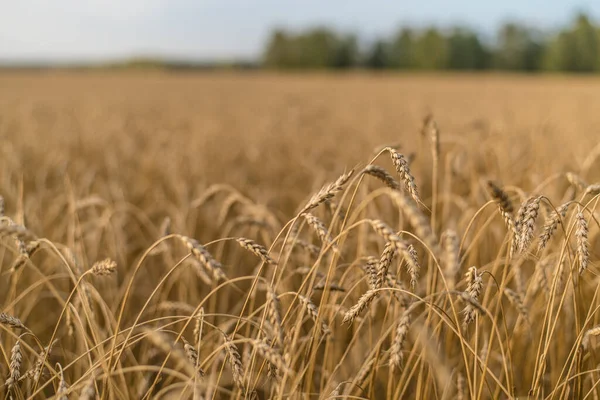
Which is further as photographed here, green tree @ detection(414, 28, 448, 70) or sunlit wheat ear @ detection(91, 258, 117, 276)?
green tree @ detection(414, 28, 448, 70)

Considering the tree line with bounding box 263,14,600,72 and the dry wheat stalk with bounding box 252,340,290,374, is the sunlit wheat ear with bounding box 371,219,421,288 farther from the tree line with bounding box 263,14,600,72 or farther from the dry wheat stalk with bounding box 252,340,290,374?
the tree line with bounding box 263,14,600,72

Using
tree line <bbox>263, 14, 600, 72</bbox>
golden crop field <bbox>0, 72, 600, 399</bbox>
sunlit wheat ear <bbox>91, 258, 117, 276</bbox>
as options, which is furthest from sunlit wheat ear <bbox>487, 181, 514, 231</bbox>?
tree line <bbox>263, 14, 600, 72</bbox>

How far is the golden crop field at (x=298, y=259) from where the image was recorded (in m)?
1.09

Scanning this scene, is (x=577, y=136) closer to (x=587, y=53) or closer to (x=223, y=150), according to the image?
(x=223, y=150)

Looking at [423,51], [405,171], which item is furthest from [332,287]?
[423,51]

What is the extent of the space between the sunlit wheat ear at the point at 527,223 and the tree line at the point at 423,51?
66.4 meters

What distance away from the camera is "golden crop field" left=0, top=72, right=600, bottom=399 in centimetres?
109

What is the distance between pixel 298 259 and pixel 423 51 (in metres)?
67.4

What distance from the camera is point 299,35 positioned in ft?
247

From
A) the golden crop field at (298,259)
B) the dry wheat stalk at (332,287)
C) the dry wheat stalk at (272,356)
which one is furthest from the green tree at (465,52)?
the dry wheat stalk at (272,356)

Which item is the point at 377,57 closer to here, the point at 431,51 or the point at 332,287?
the point at 431,51

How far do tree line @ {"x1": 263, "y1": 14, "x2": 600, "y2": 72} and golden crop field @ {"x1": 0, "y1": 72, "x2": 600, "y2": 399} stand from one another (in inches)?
2464

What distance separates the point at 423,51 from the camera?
66.0 meters

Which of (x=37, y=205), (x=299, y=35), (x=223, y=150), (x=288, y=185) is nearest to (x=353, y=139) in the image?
(x=223, y=150)
